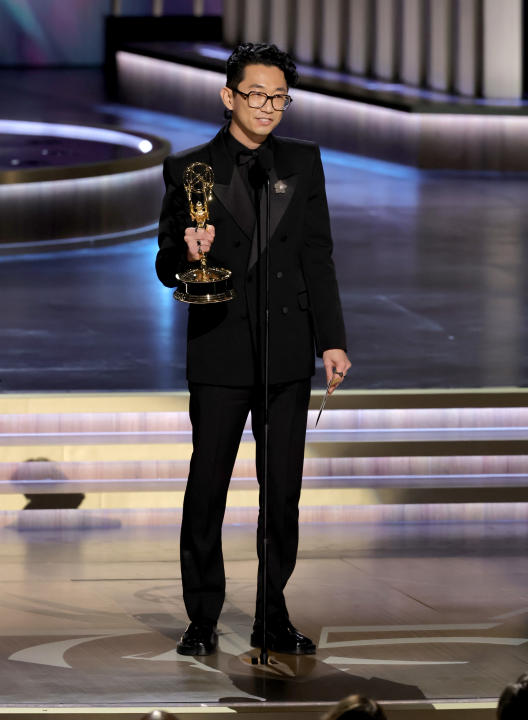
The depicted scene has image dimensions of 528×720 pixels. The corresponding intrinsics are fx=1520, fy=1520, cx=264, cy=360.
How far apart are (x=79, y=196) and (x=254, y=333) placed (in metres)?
5.76

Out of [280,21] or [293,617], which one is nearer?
[293,617]

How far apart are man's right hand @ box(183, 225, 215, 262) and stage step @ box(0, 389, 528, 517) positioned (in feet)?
6.23

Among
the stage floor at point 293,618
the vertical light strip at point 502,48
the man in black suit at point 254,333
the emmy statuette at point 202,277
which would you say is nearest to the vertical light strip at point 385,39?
the vertical light strip at point 502,48

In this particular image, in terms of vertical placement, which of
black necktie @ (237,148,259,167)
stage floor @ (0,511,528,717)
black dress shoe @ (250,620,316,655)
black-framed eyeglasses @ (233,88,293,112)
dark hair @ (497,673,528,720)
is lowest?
stage floor @ (0,511,528,717)

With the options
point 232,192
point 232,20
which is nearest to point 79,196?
point 232,192

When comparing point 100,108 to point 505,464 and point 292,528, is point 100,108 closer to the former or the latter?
point 505,464

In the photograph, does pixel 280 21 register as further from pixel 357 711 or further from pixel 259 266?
pixel 357 711

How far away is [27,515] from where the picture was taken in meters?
4.97

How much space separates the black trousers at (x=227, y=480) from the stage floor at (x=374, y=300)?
6.98 feet

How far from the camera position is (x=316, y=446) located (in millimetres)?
5258

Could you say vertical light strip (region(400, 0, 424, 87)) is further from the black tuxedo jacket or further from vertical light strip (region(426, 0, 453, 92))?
the black tuxedo jacket

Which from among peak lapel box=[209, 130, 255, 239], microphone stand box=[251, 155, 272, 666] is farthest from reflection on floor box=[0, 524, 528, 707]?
peak lapel box=[209, 130, 255, 239]

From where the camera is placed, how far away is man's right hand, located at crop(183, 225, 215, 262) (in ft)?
10.6

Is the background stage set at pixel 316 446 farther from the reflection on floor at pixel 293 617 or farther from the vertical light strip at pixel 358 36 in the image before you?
the vertical light strip at pixel 358 36
